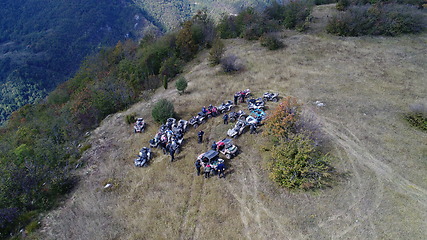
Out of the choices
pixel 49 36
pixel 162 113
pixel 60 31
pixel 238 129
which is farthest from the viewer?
pixel 60 31

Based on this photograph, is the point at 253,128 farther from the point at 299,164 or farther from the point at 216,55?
the point at 216,55

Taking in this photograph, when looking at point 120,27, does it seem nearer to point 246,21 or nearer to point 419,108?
point 246,21

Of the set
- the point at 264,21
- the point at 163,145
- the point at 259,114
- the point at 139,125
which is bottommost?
the point at 259,114

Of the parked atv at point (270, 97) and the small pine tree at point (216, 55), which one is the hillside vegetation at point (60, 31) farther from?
the parked atv at point (270, 97)

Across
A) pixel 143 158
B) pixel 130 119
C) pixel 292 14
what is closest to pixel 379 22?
pixel 292 14

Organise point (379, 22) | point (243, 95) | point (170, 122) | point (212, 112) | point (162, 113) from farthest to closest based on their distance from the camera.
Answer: point (379, 22)
point (243, 95)
point (212, 112)
point (162, 113)
point (170, 122)
